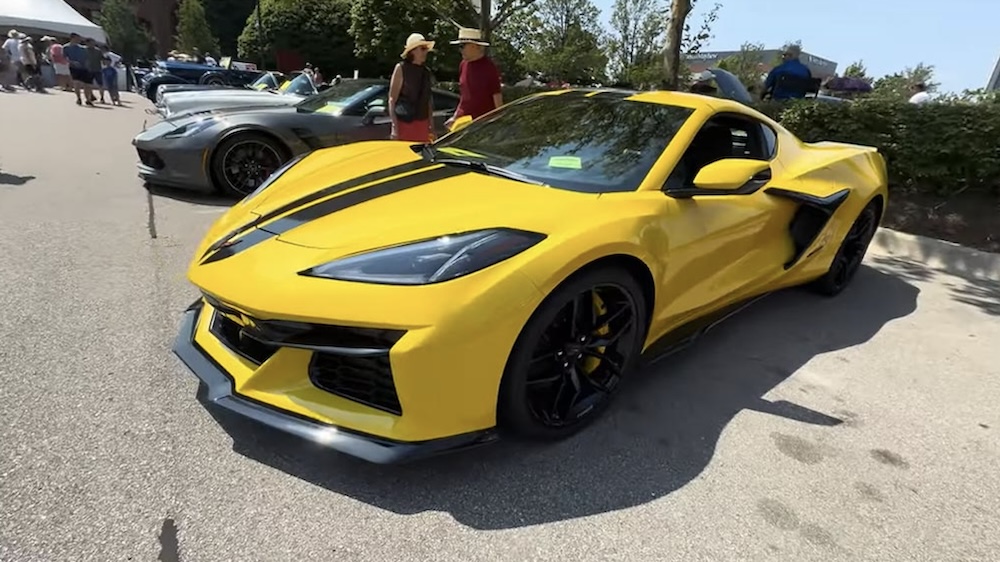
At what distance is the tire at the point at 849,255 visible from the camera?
167 inches

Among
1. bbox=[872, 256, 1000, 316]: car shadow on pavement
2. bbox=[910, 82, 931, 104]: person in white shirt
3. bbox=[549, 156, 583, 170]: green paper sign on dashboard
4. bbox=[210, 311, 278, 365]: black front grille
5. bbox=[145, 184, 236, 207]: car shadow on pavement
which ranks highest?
bbox=[910, 82, 931, 104]: person in white shirt

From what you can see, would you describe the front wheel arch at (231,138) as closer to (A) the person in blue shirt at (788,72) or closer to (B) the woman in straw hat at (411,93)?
(B) the woman in straw hat at (411,93)

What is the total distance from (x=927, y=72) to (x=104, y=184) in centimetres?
2531

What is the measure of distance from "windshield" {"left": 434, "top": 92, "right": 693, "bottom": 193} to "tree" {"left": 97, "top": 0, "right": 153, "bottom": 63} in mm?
45975

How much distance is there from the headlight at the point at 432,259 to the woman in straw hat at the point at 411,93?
142 inches

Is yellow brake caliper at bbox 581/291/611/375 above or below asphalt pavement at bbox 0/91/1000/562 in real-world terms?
above

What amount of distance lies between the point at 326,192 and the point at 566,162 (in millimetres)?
1071

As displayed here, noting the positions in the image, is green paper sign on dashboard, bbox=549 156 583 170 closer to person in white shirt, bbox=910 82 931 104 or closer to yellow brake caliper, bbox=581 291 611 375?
yellow brake caliper, bbox=581 291 611 375

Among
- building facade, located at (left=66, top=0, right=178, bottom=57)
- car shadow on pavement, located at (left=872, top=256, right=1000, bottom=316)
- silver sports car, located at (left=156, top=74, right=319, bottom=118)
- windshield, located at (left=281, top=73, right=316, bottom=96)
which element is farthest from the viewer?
building facade, located at (left=66, top=0, right=178, bottom=57)

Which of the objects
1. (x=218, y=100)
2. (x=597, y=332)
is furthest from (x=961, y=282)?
(x=218, y=100)

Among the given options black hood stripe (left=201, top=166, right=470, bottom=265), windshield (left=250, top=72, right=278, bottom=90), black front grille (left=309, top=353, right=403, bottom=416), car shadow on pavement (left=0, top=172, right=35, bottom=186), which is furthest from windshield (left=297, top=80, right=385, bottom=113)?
windshield (left=250, top=72, right=278, bottom=90)

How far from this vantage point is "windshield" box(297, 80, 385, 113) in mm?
6547

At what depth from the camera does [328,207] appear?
255 cm

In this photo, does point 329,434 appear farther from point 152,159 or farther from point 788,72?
point 788,72
